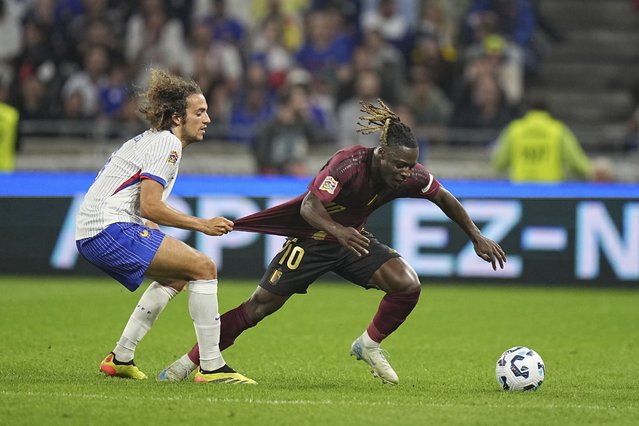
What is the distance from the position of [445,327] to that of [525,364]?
3.82m

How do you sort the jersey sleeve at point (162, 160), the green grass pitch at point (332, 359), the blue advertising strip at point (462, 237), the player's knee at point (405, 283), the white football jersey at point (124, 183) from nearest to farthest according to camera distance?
the green grass pitch at point (332, 359) < the jersey sleeve at point (162, 160) < the white football jersey at point (124, 183) < the player's knee at point (405, 283) < the blue advertising strip at point (462, 237)

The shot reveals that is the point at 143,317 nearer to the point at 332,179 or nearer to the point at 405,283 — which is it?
the point at 332,179

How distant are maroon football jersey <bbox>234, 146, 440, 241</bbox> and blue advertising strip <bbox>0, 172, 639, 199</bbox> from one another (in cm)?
677

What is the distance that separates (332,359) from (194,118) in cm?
245

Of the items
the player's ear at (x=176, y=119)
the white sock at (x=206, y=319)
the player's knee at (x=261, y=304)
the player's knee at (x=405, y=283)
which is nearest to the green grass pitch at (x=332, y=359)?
the white sock at (x=206, y=319)

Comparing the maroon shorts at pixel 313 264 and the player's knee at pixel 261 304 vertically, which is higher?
the maroon shorts at pixel 313 264

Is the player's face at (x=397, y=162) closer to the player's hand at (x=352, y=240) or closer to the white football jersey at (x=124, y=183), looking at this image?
the player's hand at (x=352, y=240)

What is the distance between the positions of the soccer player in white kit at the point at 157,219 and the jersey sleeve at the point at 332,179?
0.60m

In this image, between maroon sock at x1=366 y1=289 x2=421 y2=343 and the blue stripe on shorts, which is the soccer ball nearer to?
maroon sock at x1=366 y1=289 x2=421 y2=343

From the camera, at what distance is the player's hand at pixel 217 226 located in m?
7.24

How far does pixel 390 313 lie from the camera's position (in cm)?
799

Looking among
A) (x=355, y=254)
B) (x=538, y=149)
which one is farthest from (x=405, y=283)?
(x=538, y=149)

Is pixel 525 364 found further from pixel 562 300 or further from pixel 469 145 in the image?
pixel 469 145

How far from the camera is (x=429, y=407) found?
6797 mm
